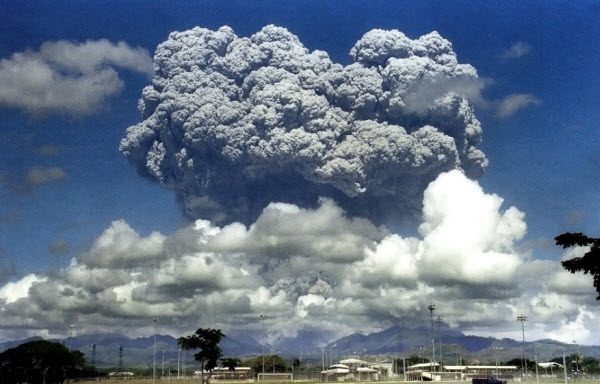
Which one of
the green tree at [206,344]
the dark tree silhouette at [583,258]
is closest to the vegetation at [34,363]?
the green tree at [206,344]

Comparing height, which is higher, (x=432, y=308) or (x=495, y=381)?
(x=432, y=308)

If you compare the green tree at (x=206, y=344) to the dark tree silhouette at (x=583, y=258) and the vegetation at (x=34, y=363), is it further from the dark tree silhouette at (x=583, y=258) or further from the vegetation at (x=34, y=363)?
the dark tree silhouette at (x=583, y=258)

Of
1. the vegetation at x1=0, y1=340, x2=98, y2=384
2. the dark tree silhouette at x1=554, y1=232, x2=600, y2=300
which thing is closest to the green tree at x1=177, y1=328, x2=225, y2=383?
the vegetation at x1=0, y1=340, x2=98, y2=384

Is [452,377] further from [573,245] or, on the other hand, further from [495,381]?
[573,245]

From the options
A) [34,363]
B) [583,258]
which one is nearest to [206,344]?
A: [34,363]

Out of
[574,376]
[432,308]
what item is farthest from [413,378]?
[574,376]

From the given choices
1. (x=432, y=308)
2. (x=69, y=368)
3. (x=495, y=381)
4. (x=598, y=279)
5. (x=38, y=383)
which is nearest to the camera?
(x=598, y=279)

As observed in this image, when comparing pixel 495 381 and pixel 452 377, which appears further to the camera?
pixel 452 377
